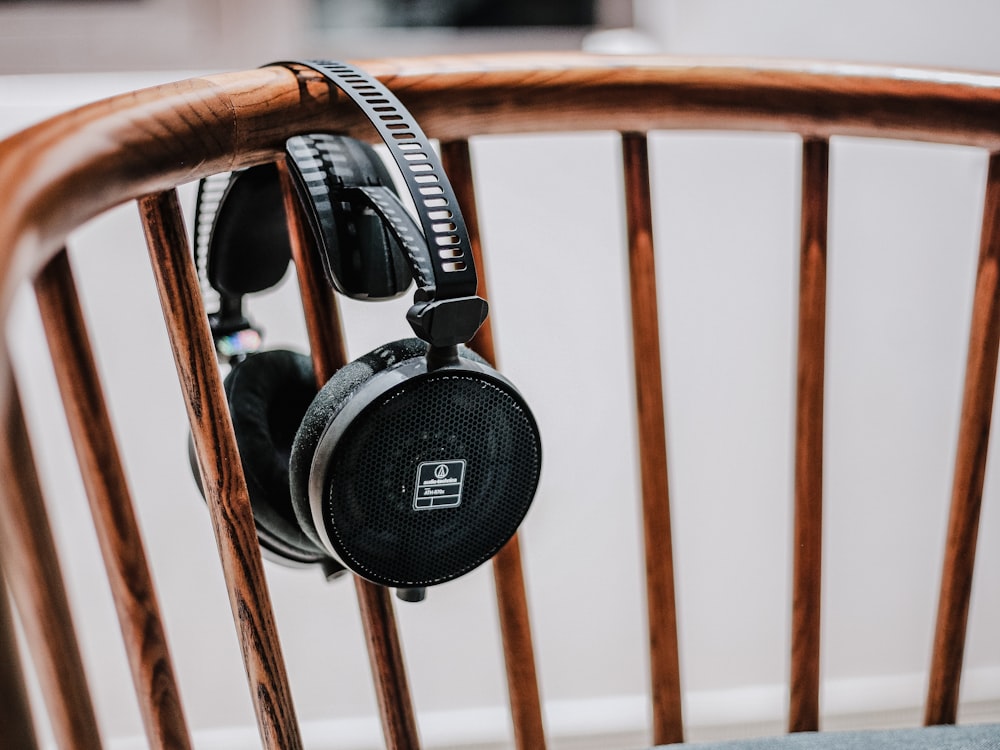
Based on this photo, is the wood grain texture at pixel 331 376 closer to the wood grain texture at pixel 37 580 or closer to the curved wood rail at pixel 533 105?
the curved wood rail at pixel 533 105

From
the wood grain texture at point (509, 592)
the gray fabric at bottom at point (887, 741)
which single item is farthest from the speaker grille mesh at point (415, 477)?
the gray fabric at bottom at point (887, 741)

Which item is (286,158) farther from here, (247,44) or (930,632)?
(930,632)

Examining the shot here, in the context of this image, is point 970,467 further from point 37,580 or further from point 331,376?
point 37,580

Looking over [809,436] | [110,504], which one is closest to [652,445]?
[809,436]

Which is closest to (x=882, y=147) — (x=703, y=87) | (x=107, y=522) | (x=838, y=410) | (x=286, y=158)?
(x=838, y=410)

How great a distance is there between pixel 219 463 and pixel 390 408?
10 centimetres

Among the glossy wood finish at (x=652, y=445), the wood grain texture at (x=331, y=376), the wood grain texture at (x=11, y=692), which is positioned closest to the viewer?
the wood grain texture at (x=11, y=692)

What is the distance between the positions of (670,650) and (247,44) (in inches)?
43.2

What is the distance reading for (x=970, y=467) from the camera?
64cm

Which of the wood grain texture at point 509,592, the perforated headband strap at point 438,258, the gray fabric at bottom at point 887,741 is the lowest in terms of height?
the gray fabric at bottom at point 887,741

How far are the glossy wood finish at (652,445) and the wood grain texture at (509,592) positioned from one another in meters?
0.10

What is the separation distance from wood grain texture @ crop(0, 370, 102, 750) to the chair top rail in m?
0.12

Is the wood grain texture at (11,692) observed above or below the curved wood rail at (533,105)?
below

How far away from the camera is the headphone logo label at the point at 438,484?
41 centimetres
